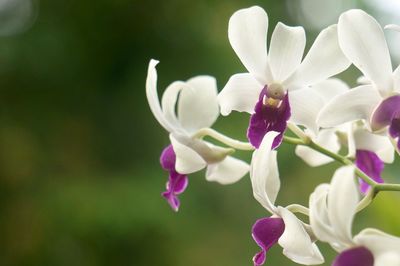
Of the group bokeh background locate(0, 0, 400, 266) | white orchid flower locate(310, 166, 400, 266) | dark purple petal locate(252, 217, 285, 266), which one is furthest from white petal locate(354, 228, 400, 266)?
bokeh background locate(0, 0, 400, 266)

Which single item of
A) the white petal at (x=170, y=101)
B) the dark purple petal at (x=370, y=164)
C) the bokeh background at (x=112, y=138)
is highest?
the white petal at (x=170, y=101)

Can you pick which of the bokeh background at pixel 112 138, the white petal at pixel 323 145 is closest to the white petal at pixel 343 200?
the white petal at pixel 323 145

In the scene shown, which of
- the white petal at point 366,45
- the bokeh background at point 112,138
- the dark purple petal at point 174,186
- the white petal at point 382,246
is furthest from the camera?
the bokeh background at point 112,138

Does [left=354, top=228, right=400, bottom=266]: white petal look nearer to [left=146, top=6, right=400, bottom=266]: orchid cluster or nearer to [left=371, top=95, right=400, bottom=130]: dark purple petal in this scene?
[left=146, top=6, right=400, bottom=266]: orchid cluster

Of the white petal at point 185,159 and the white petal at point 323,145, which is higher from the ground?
the white petal at point 185,159

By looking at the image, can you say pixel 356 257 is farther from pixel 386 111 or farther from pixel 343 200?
pixel 386 111

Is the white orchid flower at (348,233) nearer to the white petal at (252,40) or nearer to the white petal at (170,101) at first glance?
the white petal at (252,40)

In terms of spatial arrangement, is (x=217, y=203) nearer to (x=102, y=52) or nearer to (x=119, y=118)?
(x=119, y=118)

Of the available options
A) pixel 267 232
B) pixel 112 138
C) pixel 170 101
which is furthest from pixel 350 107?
pixel 112 138
